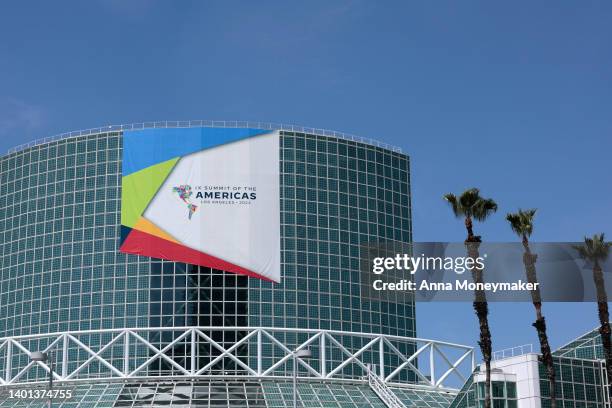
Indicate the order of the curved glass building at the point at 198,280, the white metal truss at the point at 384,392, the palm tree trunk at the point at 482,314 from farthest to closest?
the curved glass building at the point at 198,280, the white metal truss at the point at 384,392, the palm tree trunk at the point at 482,314

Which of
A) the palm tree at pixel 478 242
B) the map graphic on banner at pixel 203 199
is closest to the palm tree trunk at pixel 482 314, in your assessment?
the palm tree at pixel 478 242

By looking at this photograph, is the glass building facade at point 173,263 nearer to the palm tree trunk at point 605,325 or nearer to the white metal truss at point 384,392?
the white metal truss at point 384,392

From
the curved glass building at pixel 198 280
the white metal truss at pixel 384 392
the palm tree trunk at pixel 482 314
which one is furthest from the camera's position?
the curved glass building at pixel 198 280

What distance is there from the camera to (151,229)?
122 meters

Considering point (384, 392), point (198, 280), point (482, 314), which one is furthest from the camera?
point (198, 280)

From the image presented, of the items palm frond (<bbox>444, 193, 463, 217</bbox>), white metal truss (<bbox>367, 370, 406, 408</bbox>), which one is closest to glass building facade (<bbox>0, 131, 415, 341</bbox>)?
white metal truss (<bbox>367, 370, 406, 408</bbox>)

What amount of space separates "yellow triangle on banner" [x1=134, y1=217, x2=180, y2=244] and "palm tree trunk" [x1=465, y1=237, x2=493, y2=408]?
130 ft

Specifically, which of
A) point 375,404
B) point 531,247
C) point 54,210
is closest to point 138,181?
point 54,210

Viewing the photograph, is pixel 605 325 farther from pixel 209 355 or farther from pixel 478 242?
pixel 209 355

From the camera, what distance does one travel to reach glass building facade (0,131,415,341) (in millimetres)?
122000

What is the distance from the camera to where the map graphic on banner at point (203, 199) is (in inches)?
4749

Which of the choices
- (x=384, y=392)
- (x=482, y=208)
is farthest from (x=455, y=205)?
(x=384, y=392)

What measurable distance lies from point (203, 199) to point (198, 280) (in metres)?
7.82

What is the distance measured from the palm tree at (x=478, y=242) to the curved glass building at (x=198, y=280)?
2405 centimetres
